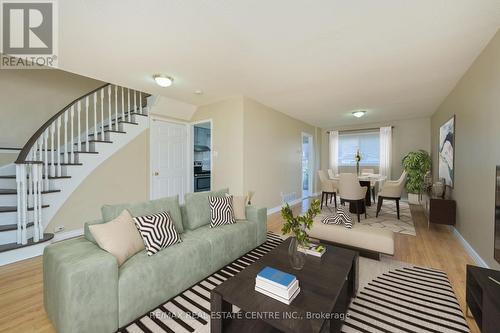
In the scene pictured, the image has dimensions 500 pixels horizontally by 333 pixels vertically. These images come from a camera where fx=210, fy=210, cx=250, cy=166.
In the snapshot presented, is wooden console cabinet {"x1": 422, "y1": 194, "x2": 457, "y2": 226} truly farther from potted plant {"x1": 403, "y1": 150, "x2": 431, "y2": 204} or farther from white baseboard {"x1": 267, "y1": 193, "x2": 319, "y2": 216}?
white baseboard {"x1": 267, "y1": 193, "x2": 319, "y2": 216}

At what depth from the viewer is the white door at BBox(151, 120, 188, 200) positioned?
4.57m

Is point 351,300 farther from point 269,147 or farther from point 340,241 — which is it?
point 269,147

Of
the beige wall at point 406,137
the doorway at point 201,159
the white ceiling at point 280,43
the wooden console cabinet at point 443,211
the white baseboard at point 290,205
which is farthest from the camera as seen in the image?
the beige wall at point 406,137

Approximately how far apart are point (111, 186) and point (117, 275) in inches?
116

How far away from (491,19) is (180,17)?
9.29ft

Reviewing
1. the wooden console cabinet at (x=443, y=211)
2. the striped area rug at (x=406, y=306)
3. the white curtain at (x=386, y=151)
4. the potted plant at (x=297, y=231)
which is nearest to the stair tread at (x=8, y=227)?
the potted plant at (x=297, y=231)

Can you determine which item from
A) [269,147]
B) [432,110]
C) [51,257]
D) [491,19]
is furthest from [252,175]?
[432,110]

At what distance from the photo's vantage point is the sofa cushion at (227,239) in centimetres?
227

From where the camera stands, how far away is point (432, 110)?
17.2 ft

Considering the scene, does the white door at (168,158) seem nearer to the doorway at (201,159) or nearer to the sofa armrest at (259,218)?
the doorway at (201,159)

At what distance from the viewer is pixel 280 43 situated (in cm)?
230

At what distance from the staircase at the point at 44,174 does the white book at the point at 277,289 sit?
10.5 ft

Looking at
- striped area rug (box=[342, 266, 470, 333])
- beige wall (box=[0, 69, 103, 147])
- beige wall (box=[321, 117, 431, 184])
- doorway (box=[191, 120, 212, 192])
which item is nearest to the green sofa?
striped area rug (box=[342, 266, 470, 333])

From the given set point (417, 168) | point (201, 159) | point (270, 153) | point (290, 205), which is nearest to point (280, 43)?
point (270, 153)
